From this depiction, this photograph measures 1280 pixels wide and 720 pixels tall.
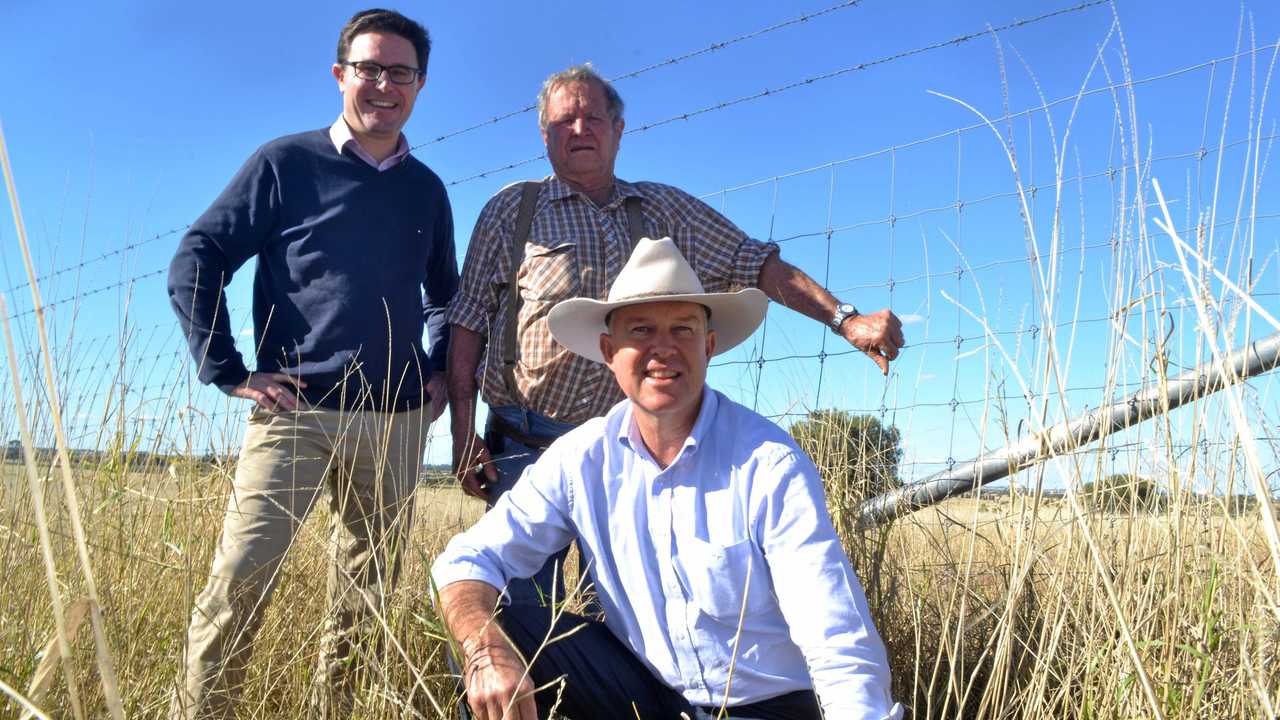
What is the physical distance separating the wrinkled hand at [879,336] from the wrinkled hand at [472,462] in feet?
3.60

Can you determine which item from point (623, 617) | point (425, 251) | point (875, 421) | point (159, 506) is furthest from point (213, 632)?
point (875, 421)

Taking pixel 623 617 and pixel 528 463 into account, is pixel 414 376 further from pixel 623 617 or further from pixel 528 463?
pixel 623 617

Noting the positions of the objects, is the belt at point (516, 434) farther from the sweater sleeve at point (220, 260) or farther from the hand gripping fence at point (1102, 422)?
the hand gripping fence at point (1102, 422)

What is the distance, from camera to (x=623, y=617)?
2.20m

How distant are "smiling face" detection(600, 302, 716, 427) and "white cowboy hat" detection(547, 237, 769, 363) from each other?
0.12ft

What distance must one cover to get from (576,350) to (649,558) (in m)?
0.70

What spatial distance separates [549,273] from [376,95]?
30.8 inches

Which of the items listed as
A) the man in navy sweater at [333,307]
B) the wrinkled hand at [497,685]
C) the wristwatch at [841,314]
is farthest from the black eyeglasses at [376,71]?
the wrinkled hand at [497,685]

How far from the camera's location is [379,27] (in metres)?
3.02

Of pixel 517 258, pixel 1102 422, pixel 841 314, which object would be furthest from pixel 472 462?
pixel 1102 422

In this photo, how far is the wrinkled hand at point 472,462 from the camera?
2.84 m

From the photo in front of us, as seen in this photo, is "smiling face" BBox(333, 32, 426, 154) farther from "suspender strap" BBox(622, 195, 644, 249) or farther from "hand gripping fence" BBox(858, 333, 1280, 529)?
"hand gripping fence" BBox(858, 333, 1280, 529)

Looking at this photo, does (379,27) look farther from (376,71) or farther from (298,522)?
(298,522)

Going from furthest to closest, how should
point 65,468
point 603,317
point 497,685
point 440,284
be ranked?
point 440,284 → point 603,317 → point 497,685 → point 65,468
